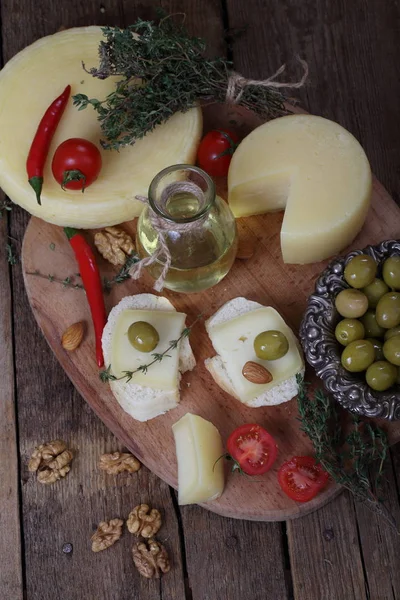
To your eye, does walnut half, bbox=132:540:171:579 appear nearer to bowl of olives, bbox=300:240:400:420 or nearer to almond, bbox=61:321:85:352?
almond, bbox=61:321:85:352

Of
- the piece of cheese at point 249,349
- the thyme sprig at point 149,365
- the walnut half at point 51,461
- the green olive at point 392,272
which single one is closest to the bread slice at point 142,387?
the thyme sprig at point 149,365

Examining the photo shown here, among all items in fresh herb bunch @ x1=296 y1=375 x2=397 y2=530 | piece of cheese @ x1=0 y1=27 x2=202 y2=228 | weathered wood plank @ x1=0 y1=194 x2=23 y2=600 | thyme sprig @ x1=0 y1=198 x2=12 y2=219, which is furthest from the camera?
thyme sprig @ x1=0 y1=198 x2=12 y2=219

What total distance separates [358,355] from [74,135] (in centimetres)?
119

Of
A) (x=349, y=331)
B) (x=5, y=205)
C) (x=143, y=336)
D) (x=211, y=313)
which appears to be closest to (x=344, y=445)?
(x=349, y=331)

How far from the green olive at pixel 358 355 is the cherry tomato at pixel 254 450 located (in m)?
0.35

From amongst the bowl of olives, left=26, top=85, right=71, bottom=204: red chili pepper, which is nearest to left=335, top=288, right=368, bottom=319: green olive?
the bowl of olives

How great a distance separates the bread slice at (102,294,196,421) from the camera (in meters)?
2.36

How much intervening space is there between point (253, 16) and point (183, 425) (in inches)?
67.3

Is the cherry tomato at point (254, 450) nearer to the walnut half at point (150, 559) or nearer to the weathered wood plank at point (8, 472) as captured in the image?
the walnut half at point (150, 559)

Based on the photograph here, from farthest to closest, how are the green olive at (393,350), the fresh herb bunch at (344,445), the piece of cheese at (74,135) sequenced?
the piece of cheese at (74,135) → the fresh herb bunch at (344,445) → the green olive at (393,350)

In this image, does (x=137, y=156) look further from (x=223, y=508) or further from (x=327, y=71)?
(x=223, y=508)

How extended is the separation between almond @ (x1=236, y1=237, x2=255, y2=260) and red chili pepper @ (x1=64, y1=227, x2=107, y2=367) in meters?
0.49

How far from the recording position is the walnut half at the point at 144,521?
2.51 metres

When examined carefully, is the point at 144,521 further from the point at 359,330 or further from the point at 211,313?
the point at 359,330
